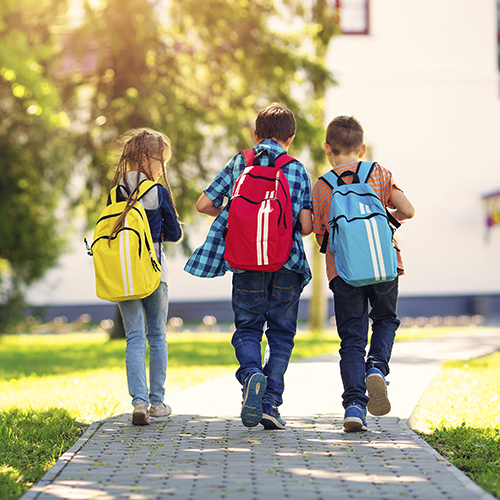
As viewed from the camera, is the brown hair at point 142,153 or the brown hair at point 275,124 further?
the brown hair at point 142,153

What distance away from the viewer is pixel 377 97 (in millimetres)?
23469

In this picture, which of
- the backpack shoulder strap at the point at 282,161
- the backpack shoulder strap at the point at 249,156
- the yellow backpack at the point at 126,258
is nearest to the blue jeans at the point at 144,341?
the yellow backpack at the point at 126,258

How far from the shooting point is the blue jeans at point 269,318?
4273 mm

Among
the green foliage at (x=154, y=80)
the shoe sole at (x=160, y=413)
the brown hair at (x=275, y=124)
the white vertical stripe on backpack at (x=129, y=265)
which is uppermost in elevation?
the green foliage at (x=154, y=80)

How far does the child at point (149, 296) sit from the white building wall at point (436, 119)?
765 inches

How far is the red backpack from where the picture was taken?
411 cm

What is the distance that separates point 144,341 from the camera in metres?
4.53

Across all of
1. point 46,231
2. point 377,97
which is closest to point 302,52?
point 46,231

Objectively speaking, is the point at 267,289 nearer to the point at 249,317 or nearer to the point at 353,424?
the point at 249,317

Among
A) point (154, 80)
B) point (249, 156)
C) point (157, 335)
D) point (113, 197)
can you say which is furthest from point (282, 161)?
point (154, 80)

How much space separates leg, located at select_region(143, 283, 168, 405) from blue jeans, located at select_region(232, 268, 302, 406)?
0.54m

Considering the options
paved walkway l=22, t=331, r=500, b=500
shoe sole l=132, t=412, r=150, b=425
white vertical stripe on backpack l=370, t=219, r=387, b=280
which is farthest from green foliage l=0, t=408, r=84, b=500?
white vertical stripe on backpack l=370, t=219, r=387, b=280

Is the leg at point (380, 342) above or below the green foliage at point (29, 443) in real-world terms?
above

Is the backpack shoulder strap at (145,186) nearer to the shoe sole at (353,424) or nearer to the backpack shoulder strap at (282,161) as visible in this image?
the backpack shoulder strap at (282,161)
